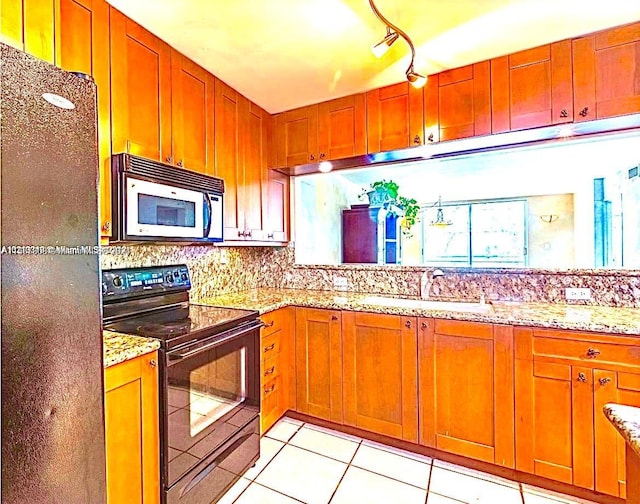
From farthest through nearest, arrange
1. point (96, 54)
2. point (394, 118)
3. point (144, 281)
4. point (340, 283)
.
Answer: point (340, 283), point (394, 118), point (144, 281), point (96, 54)

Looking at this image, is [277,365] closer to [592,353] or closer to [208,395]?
[208,395]

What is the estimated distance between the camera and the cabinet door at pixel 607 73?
1.83 metres

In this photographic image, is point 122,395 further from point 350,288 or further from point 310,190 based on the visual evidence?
point 310,190

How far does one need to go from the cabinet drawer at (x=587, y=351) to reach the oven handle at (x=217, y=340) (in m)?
1.52

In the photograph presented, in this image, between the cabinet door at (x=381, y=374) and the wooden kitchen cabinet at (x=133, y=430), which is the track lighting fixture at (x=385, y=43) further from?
the wooden kitchen cabinet at (x=133, y=430)

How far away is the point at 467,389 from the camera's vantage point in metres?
2.03

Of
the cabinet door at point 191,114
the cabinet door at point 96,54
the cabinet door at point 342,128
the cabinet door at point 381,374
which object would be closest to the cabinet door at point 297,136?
the cabinet door at point 342,128

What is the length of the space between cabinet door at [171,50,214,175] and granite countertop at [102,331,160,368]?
996 mm

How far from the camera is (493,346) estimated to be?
1957 mm

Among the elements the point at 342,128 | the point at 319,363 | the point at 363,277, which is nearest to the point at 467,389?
the point at 319,363

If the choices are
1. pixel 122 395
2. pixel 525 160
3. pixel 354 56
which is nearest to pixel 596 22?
pixel 354 56

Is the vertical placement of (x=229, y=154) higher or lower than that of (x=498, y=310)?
higher

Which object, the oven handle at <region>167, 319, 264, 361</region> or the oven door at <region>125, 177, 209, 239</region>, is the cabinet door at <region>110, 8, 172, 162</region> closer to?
the oven door at <region>125, 177, 209, 239</region>

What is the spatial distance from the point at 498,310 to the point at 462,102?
1287mm
